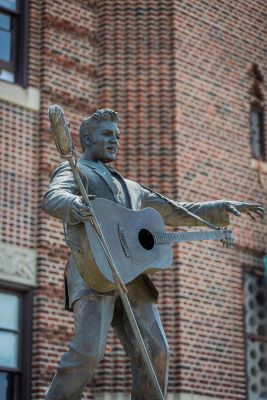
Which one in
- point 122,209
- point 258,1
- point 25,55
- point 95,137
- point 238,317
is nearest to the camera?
point 122,209

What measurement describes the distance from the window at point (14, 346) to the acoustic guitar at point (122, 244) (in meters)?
6.72

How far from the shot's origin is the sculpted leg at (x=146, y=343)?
711 centimetres

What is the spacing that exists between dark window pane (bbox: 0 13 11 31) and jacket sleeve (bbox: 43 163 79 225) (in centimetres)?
798

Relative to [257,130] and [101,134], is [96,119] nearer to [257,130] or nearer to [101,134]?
[101,134]

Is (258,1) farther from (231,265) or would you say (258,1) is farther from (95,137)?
(95,137)

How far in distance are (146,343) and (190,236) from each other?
833 millimetres

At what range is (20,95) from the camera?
14555 mm

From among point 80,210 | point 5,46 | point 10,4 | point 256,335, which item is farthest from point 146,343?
point 256,335

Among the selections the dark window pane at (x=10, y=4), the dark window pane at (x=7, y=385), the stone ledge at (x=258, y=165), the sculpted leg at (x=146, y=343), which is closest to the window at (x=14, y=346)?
the dark window pane at (x=7, y=385)

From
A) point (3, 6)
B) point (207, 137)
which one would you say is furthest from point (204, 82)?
point (3, 6)

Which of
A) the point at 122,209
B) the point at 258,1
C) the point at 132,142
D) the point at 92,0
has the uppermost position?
the point at 258,1

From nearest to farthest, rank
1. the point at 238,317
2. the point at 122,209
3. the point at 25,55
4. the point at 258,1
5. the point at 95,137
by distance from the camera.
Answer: the point at 122,209
the point at 95,137
the point at 25,55
the point at 238,317
the point at 258,1

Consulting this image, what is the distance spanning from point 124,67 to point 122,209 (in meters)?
8.96

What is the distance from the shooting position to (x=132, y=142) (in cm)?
1545
